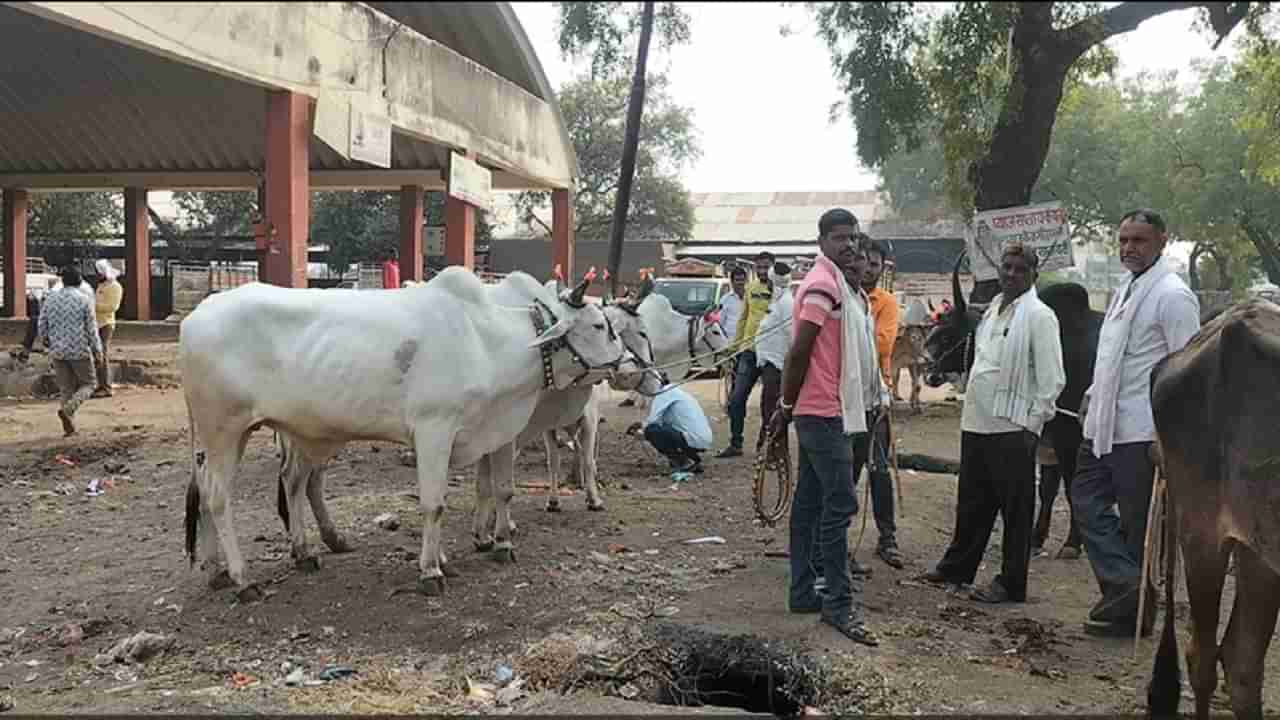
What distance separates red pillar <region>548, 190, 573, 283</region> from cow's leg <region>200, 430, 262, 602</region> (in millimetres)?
4261

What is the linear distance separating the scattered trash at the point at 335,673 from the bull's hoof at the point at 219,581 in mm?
1356

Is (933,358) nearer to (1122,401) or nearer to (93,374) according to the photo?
(1122,401)

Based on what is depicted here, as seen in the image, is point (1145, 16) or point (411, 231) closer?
point (1145, 16)

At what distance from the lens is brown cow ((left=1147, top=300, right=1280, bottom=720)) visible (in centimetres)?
399

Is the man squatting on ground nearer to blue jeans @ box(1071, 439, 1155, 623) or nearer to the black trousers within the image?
the black trousers

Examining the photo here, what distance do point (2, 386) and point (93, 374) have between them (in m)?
3.36

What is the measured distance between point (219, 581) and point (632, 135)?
412 cm

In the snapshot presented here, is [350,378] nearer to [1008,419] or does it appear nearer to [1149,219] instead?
[1008,419]

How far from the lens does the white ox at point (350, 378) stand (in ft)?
18.7

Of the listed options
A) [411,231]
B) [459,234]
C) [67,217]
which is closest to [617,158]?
[411,231]

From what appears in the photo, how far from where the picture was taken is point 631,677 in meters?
4.72

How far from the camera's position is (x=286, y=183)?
725cm

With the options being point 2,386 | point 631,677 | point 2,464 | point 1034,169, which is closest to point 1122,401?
point 631,677

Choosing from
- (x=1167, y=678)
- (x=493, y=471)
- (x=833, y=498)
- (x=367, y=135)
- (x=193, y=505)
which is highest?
(x=367, y=135)
